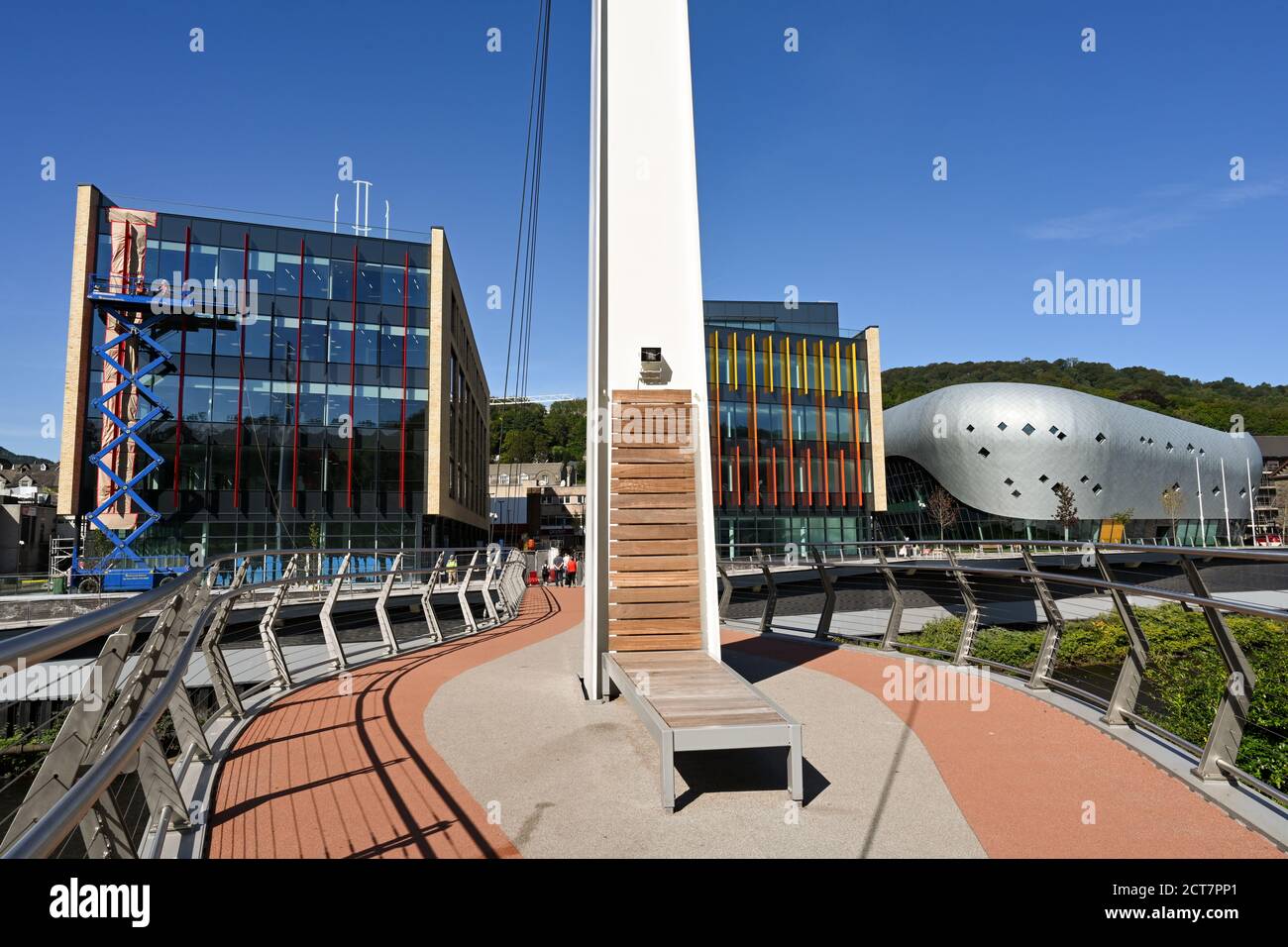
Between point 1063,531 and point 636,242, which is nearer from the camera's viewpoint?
point 636,242

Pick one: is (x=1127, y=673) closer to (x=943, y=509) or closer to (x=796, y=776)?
(x=796, y=776)

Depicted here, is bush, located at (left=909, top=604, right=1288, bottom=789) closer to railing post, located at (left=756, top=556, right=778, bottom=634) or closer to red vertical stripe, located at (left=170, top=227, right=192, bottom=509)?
railing post, located at (left=756, top=556, right=778, bottom=634)

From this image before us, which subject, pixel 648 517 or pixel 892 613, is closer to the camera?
pixel 648 517

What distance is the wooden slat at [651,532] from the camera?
277 inches

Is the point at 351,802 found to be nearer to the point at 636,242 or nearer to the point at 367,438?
the point at 636,242

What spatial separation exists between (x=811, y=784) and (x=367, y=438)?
30.8 meters

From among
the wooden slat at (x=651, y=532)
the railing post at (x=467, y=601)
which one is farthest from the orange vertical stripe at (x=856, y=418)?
the wooden slat at (x=651, y=532)

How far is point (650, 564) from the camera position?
6.98 meters

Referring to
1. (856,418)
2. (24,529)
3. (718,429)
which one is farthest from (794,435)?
(24,529)

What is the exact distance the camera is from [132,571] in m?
25.0

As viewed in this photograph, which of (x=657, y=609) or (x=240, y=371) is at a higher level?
(x=240, y=371)

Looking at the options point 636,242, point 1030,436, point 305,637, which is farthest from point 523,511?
point 636,242

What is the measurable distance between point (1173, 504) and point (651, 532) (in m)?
78.5

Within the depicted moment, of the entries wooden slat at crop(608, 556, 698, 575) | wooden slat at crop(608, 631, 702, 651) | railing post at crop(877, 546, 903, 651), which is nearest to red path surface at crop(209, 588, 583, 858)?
wooden slat at crop(608, 631, 702, 651)
